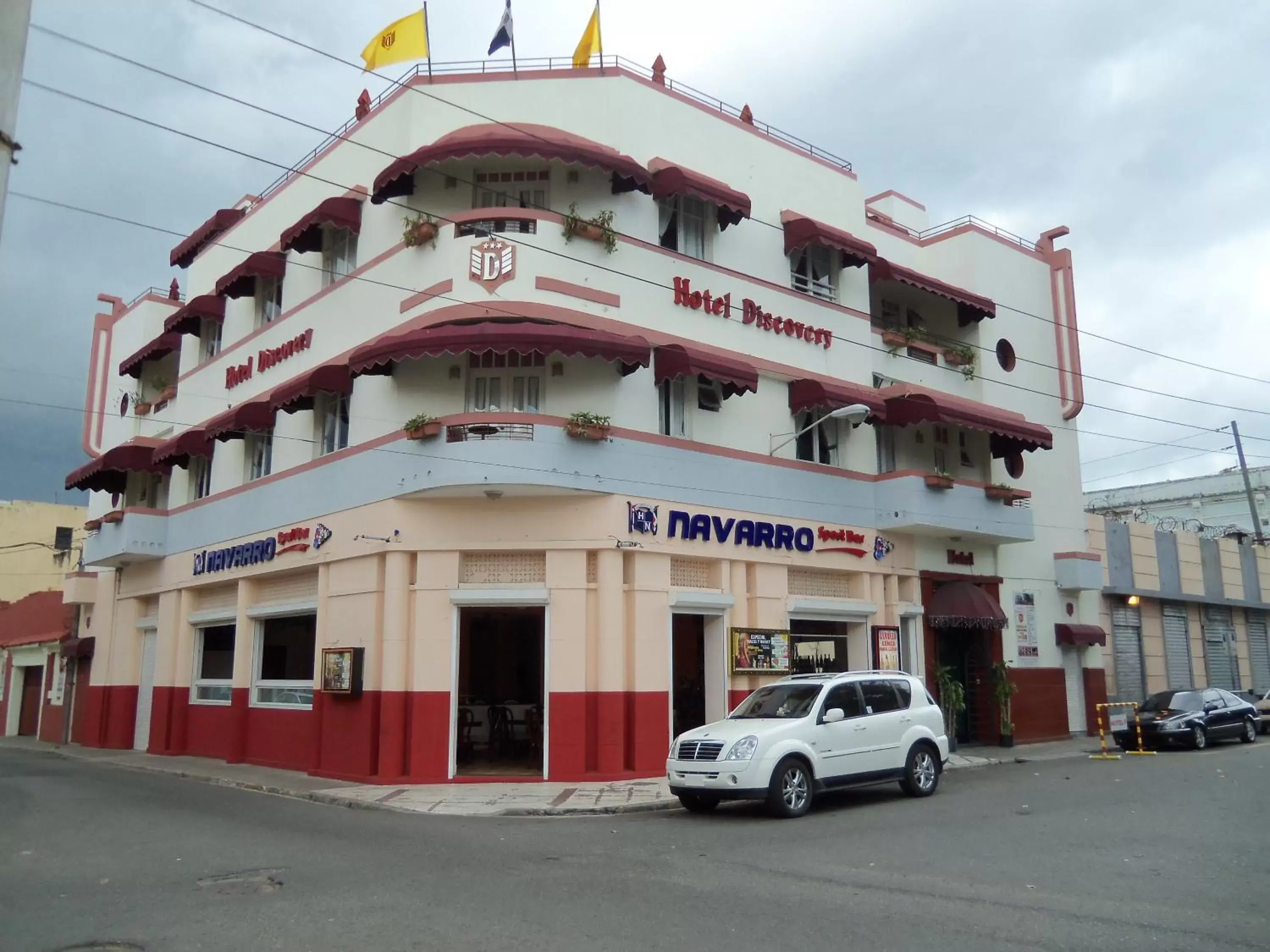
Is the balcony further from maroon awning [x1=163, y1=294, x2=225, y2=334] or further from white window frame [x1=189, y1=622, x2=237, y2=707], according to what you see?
maroon awning [x1=163, y1=294, x2=225, y2=334]

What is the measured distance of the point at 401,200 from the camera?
20.1m

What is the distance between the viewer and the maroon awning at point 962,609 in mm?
23484

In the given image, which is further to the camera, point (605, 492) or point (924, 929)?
point (605, 492)

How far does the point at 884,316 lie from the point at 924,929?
20.7m

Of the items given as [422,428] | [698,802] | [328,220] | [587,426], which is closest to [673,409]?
[587,426]

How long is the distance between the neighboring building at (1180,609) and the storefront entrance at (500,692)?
57.4ft

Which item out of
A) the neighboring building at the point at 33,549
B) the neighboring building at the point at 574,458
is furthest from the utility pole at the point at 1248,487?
the neighboring building at the point at 33,549

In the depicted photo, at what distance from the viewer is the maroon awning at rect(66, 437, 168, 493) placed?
2703 cm

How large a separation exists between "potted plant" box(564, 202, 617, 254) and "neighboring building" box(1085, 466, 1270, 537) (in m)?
36.5


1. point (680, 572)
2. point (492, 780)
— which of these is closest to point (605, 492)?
point (680, 572)

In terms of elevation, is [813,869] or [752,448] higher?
[752,448]

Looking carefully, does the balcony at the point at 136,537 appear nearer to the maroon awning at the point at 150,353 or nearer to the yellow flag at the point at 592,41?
the maroon awning at the point at 150,353

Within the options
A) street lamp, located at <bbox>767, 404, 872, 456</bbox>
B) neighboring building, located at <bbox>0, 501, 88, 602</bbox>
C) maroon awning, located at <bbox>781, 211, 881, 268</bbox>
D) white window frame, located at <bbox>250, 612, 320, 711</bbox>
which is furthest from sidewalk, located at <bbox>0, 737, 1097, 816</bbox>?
neighboring building, located at <bbox>0, 501, 88, 602</bbox>

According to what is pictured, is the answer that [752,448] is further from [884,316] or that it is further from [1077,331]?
[1077,331]
